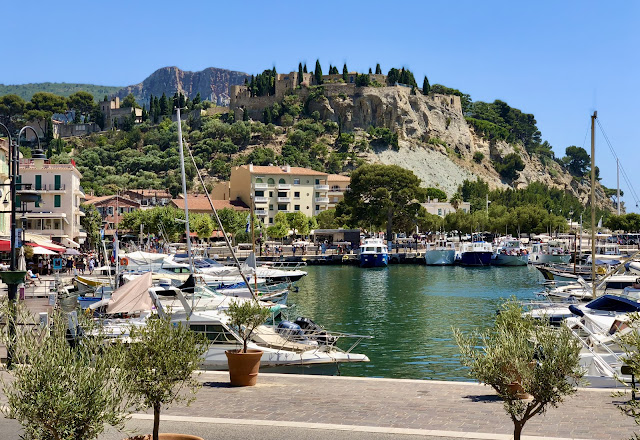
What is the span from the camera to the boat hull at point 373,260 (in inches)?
3438

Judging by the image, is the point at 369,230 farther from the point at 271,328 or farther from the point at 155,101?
the point at 271,328

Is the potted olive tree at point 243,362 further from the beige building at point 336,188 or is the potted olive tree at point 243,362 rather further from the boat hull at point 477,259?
the beige building at point 336,188

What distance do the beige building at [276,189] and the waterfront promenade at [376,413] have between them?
367 feet

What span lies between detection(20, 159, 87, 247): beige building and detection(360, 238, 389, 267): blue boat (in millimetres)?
31526

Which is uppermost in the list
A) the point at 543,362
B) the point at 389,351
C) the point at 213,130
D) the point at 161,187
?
the point at 213,130

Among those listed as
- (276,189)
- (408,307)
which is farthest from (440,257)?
(276,189)

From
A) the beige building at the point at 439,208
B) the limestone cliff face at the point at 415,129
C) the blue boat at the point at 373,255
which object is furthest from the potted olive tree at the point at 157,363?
the limestone cliff face at the point at 415,129

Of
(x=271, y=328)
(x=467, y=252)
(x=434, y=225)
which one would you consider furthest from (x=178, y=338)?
(x=434, y=225)

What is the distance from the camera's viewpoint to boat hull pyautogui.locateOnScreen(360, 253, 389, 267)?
3438 inches

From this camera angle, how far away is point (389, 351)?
3186 cm

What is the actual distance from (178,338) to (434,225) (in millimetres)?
108025

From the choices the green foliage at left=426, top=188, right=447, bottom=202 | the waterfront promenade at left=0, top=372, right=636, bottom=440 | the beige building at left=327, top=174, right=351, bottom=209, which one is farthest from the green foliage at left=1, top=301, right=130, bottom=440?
the green foliage at left=426, top=188, right=447, bottom=202

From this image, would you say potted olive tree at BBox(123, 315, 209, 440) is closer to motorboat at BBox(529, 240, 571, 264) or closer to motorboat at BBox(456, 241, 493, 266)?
motorboat at BBox(456, 241, 493, 266)

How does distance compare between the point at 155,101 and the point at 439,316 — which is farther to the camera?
the point at 155,101
